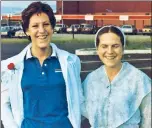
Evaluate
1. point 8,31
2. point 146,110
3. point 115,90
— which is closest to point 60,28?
point 8,31

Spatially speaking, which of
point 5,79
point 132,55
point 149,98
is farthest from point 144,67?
point 5,79

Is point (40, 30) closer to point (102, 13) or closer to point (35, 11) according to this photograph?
point (35, 11)

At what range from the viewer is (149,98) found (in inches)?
61.3

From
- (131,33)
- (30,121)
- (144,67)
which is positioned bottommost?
(30,121)

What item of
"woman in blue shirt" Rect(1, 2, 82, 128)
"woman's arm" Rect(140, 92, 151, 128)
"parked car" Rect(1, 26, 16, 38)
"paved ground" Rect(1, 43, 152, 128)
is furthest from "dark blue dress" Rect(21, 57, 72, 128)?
"woman's arm" Rect(140, 92, 151, 128)

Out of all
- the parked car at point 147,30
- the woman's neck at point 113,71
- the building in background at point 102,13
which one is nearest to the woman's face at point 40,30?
the building in background at point 102,13

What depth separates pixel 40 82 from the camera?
1.53m

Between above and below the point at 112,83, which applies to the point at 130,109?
below

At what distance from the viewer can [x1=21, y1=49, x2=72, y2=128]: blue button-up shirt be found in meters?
1.53

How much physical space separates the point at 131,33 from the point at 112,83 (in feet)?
1.07

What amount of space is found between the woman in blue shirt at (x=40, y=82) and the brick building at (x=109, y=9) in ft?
0.58

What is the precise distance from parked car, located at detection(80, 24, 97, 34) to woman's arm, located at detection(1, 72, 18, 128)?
1.71 ft

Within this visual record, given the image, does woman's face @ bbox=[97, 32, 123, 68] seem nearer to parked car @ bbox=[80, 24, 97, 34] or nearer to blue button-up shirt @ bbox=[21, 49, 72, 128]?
parked car @ bbox=[80, 24, 97, 34]

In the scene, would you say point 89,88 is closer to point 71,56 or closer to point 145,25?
point 71,56
